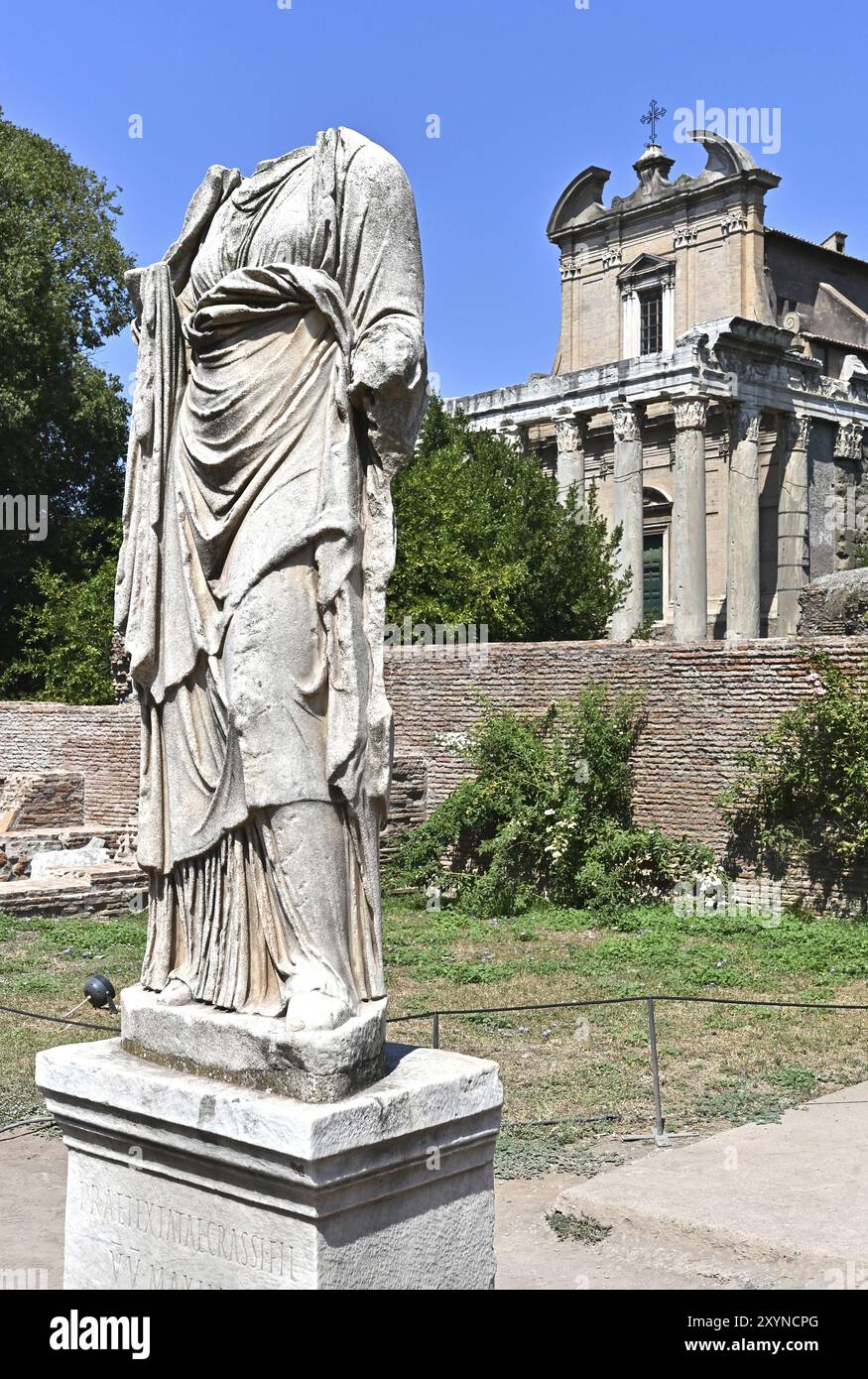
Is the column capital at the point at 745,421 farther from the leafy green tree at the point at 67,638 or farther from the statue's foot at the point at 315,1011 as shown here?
the statue's foot at the point at 315,1011

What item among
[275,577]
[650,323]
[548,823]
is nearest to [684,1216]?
[275,577]

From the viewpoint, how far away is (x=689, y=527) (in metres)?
30.8

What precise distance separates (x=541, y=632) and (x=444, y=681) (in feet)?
24.8

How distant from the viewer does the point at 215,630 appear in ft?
10.7

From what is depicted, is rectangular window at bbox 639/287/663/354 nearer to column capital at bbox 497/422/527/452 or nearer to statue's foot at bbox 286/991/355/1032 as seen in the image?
column capital at bbox 497/422/527/452

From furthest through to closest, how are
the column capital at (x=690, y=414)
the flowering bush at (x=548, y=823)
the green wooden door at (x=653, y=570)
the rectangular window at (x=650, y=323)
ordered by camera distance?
1. the rectangular window at (x=650, y=323)
2. the green wooden door at (x=653, y=570)
3. the column capital at (x=690, y=414)
4. the flowering bush at (x=548, y=823)

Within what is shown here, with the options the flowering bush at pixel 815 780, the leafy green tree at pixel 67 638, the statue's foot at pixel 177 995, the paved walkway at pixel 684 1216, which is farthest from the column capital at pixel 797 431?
the statue's foot at pixel 177 995

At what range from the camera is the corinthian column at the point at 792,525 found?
33.2 meters

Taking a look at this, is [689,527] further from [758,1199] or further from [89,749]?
[758,1199]

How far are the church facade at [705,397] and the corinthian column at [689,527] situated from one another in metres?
0.04

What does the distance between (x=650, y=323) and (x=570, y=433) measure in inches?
246

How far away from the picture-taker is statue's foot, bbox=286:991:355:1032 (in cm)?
297

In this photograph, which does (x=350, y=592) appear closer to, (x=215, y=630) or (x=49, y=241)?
(x=215, y=630)

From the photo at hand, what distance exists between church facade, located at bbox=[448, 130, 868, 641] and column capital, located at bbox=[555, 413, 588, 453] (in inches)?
1.6
